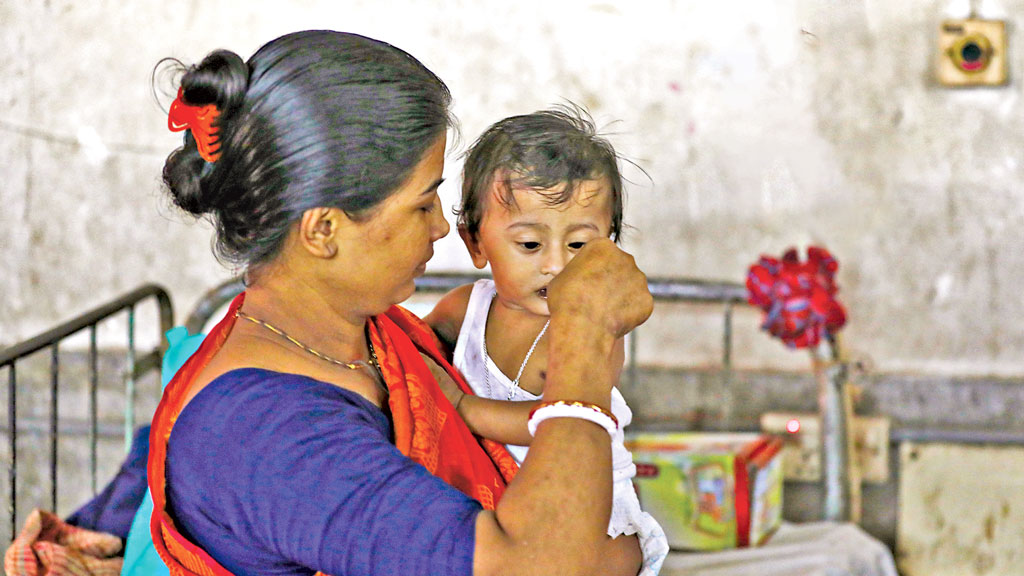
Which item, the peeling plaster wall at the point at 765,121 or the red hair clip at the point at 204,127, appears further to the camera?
the peeling plaster wall at the point at 765,121

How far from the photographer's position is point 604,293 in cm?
108

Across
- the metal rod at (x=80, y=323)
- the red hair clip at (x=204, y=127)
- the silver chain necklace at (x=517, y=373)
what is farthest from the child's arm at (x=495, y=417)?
the metal rod at (x=80, y=323)

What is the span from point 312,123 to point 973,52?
302 cm

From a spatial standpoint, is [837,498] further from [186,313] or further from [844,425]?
[186,313]

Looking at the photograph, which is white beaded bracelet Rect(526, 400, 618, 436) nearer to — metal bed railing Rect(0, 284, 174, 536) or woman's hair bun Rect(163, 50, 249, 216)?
woman's hair bun Rect(163, 50, 249, 216)

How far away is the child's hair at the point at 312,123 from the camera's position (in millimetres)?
1053

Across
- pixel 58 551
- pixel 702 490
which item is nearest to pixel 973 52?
pixel 702 490

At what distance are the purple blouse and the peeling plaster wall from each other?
2371 millimetres

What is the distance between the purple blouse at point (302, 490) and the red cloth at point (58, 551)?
3.59 ft

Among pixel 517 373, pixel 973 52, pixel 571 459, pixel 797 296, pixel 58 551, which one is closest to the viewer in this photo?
pixel 571 459

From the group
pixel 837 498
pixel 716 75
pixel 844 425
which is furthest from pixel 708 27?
pixel 837 498

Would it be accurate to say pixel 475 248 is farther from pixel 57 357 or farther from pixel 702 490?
pixel 57 357

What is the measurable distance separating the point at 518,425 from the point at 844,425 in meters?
2.10

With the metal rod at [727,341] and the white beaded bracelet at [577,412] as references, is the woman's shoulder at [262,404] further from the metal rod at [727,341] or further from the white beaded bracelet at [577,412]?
the metal rod at [727,341]
